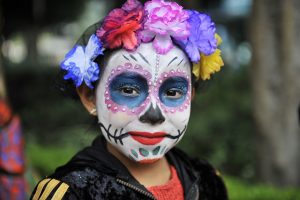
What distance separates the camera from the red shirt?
9.14 feet

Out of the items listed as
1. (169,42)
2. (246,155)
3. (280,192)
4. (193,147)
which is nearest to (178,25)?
(169,42)

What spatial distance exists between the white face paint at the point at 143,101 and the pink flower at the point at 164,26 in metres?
0.04

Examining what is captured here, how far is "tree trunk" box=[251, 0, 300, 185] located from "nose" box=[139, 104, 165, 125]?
3.67 metres

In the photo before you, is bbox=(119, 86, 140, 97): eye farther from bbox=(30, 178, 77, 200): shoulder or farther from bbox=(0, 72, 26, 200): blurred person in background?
bbox=(0, 72, 26, 200): blurred person in background

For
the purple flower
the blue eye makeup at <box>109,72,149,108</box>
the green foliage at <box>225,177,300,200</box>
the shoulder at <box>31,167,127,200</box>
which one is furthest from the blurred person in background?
the purple flower

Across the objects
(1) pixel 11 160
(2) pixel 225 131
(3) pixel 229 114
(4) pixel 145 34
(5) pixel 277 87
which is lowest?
(3) pixel 229 114

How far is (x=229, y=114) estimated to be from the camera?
376 inches

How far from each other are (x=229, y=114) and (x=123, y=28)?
279 inches

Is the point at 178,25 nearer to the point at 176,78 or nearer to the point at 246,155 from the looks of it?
the point at 176,78

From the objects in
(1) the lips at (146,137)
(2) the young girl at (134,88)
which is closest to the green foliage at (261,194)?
(2) the young girl at (134,88)

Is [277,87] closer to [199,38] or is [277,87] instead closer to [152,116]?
[199,38]

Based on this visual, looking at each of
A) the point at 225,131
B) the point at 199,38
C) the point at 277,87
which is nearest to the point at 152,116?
the point at 199,38

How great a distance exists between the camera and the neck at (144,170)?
9.22ft

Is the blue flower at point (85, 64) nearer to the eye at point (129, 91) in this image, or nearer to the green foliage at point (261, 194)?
the eye at point (129, 91)
